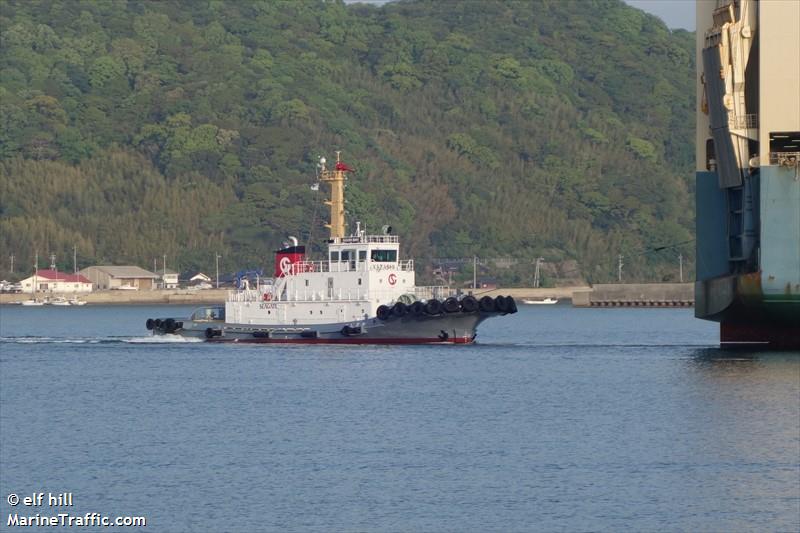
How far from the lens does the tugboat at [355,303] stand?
60.0 meters

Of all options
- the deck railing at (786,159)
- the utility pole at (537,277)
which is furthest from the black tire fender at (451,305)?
the utility pole at (537,277)

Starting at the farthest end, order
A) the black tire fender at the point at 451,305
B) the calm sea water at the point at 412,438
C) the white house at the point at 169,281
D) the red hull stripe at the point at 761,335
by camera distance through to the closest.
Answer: the white house at the point at 169,281 < the black tire fender at the point at 451,305 < the red hull stripe at the point at 761,335 < the calm sea water at the point at 412,438

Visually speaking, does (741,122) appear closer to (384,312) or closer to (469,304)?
(469,304)

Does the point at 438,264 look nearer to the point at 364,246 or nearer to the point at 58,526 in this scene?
the point at 364,246

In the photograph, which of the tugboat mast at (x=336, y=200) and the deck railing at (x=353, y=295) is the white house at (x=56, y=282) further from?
the tugboat mast at (x=336, y=200)

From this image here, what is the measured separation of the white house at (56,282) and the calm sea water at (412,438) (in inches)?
4096

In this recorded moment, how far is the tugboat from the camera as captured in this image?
60.0 m

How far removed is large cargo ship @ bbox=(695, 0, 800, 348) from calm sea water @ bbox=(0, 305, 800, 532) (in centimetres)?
214

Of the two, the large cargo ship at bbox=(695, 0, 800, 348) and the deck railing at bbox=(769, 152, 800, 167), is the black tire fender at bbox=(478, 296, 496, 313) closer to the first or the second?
the large cargo ship at bbox=(695, 0, 800, 348)

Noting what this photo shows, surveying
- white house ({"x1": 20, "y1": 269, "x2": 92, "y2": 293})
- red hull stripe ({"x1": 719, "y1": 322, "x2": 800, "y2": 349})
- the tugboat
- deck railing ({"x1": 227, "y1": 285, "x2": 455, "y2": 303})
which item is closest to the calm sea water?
the tugboat

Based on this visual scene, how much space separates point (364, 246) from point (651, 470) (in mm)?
29039

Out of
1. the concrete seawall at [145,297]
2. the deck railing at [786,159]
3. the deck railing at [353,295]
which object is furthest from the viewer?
the concrete seawall at [145,297]

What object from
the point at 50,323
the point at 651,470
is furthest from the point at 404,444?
the point at 50,323

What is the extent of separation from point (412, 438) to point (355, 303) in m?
23.4
